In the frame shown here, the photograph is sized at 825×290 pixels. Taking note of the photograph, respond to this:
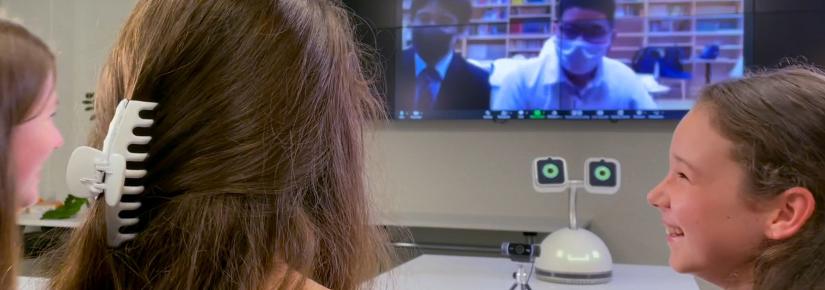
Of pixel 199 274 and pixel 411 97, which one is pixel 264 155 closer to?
pixel 199 274

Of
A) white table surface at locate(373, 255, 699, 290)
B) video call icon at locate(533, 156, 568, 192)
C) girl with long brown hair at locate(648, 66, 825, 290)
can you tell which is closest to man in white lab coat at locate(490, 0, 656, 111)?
white table surface at locate(373, 255, 699, 290)

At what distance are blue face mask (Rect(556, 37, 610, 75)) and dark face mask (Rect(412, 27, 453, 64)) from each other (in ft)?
1.91

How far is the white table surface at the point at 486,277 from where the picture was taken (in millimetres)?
2236

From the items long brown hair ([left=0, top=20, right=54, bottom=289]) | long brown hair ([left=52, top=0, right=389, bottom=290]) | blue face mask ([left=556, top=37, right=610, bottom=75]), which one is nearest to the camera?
long brown hair ([left=0, top=20, right=54, bottom=289])

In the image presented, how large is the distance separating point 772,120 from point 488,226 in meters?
2.46

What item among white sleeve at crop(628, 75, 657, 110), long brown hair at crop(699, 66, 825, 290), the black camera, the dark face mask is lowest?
the black camera

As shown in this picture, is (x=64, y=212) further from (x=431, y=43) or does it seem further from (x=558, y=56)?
(x=558, y=56)

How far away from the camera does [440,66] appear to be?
153 inches

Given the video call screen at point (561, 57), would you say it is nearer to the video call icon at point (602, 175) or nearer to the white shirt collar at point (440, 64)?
the white shirt collar at point (440, 64)

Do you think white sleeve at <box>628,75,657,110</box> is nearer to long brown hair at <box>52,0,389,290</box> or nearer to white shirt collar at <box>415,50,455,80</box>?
white shirt collar at <box>415,50,455,80</box>

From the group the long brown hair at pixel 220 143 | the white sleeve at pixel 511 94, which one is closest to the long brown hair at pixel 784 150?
the long brown hair at pixel 220 143

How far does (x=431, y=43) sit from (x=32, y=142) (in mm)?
3331

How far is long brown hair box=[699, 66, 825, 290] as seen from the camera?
3.43ft

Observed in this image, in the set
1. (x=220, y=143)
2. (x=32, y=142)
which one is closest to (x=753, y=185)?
(x=220, y=143)
